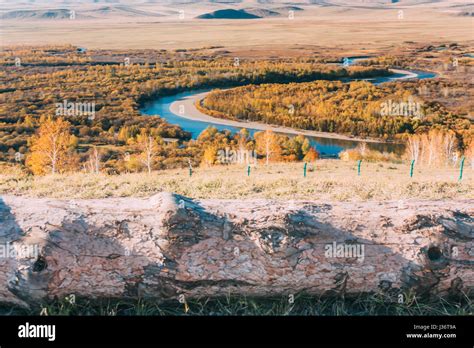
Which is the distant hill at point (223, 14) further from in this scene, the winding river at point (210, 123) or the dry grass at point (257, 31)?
the winding river at point (210, 123)

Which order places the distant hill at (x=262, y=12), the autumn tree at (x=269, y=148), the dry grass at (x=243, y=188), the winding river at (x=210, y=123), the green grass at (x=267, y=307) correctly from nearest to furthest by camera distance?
1. the green grass at (x=267, y=307)
2. the dry grass at (x=243, y=188)
3. the autumn tree at (x=269, y=148)
4. the winding river at (x=210, y=123)
5. the distant hill at (x=262, y=12)

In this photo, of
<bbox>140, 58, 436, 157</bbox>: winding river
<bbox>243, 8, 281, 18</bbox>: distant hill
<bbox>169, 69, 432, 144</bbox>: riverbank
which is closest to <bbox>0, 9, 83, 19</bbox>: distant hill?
<bbox>243, 8, 281, 18</bbox>: distant hill

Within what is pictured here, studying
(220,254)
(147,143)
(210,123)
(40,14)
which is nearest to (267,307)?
(220,254)

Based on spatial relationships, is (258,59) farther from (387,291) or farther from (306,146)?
(387,291)

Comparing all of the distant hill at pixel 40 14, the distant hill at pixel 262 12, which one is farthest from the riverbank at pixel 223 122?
the distant hill at pixel 40 14

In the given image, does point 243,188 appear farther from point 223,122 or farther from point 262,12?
point 262,12
